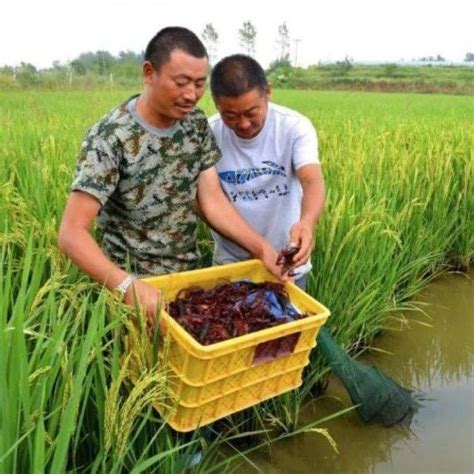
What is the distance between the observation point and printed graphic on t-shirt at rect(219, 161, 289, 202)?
188 centimetres

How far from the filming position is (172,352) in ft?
4.23

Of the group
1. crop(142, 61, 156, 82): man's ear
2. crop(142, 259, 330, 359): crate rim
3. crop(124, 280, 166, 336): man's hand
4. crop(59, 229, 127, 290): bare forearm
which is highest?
crop(142, 61, 156, 82): man's ear

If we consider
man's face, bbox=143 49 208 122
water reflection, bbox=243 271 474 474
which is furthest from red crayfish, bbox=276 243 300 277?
water reflection, bbox=243 271 474 474

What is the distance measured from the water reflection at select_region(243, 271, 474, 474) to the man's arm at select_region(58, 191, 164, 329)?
0.88 metres

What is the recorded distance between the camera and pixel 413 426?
210 centimetres

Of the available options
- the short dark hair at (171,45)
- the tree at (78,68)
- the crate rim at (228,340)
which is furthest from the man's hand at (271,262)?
the tree at (78,68)

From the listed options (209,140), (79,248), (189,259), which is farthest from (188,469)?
(209,140)

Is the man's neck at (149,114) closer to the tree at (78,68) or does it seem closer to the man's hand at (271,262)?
the man's hand at (271,262)

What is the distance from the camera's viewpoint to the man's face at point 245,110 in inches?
66.1

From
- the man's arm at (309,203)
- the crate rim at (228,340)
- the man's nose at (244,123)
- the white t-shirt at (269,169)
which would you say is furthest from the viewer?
the white t-shirt at (269,169)

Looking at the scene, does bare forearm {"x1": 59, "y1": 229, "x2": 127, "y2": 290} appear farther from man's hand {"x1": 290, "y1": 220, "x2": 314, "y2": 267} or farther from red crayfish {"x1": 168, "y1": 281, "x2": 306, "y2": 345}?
man's hand {"x1": 290, "y1": 220, "x2": 314, "y2": 267}

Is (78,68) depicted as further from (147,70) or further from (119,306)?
(119,306)

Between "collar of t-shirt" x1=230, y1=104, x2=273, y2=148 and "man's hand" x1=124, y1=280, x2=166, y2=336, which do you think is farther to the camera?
"collar of t-shirt" x1=230, y1=104, x2=273, y2=148

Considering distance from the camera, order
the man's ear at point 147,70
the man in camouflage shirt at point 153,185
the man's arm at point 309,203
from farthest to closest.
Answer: the man's arm at point 309,203 < the man's ear at point 147,70 < the man in camouflage shirt at point 153,185
